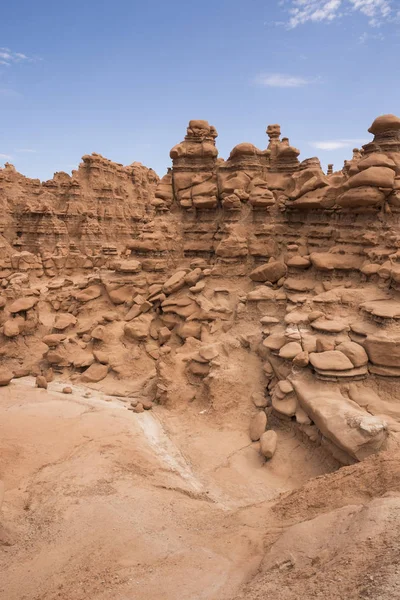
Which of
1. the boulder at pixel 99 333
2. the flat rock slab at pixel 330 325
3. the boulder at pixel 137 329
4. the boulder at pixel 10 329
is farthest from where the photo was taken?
the boulder at pixel 10 329

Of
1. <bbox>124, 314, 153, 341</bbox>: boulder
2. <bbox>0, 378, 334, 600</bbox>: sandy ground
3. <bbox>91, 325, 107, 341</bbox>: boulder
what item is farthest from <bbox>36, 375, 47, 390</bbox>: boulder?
<bbox>124, 314, 153, 341</bbox>: boulder

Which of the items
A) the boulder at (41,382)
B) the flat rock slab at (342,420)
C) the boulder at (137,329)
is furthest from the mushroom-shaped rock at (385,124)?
the boulder at (41,382)

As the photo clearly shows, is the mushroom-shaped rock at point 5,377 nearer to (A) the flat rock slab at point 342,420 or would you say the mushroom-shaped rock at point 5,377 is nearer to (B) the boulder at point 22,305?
(B) the boulder at point 22,305

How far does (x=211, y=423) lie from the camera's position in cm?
1013

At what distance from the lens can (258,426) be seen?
9.32 meters

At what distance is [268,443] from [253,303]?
4765 millimetres

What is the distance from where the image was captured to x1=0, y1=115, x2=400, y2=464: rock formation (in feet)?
28.3

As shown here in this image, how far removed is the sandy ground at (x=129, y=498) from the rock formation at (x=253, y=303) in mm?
788

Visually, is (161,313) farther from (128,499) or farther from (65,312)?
Result: (128,499)

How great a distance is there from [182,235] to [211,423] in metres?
8.01

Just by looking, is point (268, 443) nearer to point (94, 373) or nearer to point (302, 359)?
point (302, 359)

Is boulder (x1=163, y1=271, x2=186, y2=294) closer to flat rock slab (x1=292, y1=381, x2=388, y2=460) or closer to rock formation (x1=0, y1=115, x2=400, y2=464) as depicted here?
rock formation (x1=0, y1=115, x2=400, y2=464)

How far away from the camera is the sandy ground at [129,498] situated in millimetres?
Result: 4824

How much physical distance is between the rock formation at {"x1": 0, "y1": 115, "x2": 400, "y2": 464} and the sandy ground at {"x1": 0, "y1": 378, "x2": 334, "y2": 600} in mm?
788
